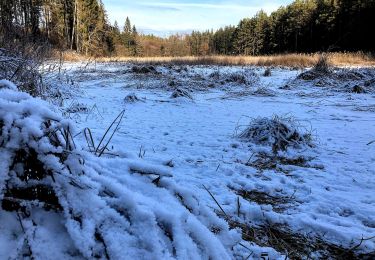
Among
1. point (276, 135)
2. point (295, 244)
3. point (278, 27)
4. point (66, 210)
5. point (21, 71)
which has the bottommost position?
point (295, 244)

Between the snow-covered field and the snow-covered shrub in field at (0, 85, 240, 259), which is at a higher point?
the snow-covered shrub in field at (0, 85, 240, 259)

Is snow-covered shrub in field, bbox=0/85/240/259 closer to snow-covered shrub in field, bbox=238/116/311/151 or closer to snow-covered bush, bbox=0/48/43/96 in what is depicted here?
snow-covered bush, bbox=0/48/43/96

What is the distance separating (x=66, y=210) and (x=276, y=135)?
3124 millimetres

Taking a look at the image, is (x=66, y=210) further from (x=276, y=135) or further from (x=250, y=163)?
(x=276, y=135)

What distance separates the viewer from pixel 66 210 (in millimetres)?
1138

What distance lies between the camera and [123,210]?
4.04 ft

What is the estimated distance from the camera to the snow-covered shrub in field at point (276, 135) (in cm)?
385

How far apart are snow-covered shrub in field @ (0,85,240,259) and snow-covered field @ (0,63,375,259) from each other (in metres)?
0.02

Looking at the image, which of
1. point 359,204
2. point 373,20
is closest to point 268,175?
point 359,204

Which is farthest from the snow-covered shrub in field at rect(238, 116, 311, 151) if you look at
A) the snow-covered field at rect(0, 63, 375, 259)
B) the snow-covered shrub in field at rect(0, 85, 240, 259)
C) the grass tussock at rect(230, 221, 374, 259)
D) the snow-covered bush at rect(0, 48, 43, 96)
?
the snow-covered shrub in field at rect(0, 85, 240, 259)

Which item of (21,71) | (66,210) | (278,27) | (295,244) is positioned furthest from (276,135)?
(278,27)

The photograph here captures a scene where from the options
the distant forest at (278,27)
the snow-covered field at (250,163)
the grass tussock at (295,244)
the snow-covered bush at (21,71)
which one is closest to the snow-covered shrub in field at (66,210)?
the snow-covered field at (250,163)

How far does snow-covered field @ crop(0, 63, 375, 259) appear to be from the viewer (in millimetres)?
1731

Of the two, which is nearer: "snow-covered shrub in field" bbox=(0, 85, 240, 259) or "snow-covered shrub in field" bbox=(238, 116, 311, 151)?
"snow-covered shrub in field" bbox=(0, 85, 240, 259)
